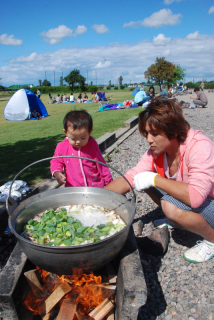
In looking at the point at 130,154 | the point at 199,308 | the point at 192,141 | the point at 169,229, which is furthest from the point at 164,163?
the point at 130,154

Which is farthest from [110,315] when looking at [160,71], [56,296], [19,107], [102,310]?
[160,71]

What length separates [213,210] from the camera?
2004 mm

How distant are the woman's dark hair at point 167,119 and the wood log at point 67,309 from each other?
4.48 ft

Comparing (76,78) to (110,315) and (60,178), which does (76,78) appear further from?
(110,315)

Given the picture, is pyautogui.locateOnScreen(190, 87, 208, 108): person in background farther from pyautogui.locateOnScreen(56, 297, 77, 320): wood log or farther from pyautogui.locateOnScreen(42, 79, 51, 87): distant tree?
pyautogui.locateOnScreen(42, 79, 51, 87): distant tree

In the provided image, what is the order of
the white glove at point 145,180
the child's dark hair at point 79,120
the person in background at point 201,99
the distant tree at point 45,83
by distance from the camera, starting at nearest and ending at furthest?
the white glove at point 145,180, the child's dark hair at point 79,120, the person in background at point 201,99, the distant tree at point 45,83

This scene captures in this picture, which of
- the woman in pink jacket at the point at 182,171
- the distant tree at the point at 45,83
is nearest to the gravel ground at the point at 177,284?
the woman in pink jacket at the point at 182,171

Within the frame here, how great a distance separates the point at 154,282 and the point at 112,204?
73 cm

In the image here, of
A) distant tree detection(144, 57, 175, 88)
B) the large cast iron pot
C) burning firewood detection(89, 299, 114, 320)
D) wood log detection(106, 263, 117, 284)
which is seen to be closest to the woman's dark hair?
the large cast iron pot

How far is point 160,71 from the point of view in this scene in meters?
37.4

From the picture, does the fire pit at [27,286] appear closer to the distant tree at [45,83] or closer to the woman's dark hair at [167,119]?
the woman's dark hair at [167,119]

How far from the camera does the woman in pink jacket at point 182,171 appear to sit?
1819 millimetres

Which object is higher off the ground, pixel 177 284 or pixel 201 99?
pixel 201 99

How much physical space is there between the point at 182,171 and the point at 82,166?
113 centimetres
